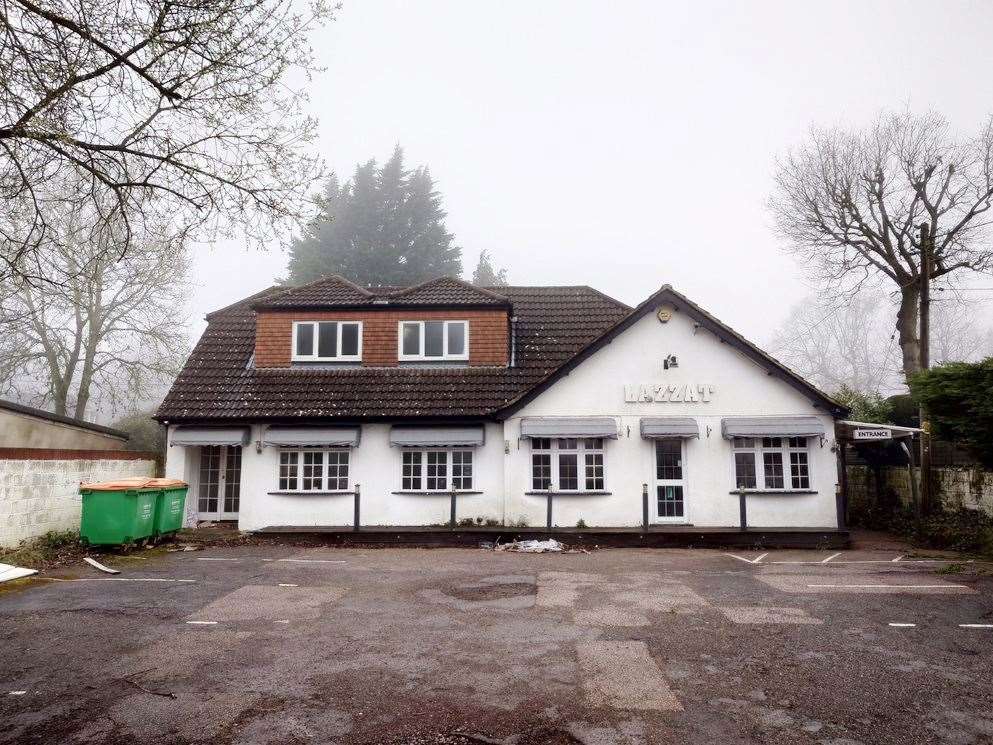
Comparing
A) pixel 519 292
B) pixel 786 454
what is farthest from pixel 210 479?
pixel 786 454

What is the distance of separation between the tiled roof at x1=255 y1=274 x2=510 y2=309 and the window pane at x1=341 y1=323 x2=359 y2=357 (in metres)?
0.61

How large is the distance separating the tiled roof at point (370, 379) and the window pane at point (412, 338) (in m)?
0.61

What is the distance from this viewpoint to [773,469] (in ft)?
48.0

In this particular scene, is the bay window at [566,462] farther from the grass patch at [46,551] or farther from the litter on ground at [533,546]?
the grass patch at [46,551]

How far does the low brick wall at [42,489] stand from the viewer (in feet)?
36.2

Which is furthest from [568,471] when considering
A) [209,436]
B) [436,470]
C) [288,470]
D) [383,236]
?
[383,236]

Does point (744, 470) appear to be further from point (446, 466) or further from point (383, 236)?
point (383, 236)

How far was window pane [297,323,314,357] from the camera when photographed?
1694 cm

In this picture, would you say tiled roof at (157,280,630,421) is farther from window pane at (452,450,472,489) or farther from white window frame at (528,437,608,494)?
white window frame at (528,437,608,494)

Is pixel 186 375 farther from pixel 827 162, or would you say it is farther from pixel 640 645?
pixel 827 162

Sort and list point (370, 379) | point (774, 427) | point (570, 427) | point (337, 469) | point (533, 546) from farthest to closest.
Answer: point (370, 379) → point (337, 469) → point (570, 427) → point (774, 427) → point (533, 546)

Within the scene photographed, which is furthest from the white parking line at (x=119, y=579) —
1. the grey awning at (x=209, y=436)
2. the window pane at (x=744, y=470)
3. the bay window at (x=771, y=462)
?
the bay window at (x=771, y=462)

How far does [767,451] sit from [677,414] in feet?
7.52

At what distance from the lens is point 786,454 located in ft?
47.9
